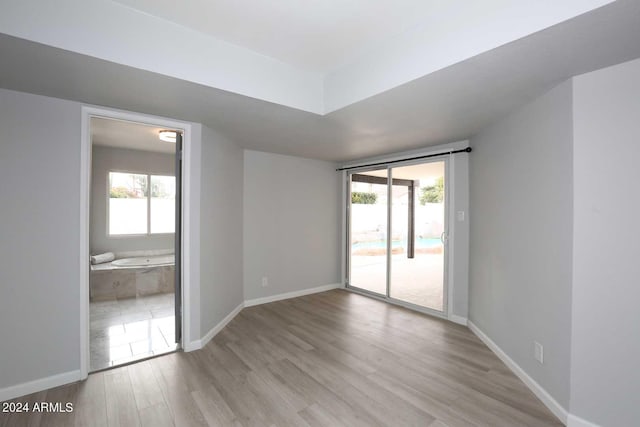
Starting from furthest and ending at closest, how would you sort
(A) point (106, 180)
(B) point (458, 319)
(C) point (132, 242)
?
(C) point (132, 242), (A) point (106, 180), (B) point (458, 319)

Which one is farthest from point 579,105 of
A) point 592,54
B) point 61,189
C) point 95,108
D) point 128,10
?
point 61,189

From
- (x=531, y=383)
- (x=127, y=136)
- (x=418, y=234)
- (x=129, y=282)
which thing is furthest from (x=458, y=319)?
(x=127, y=136)

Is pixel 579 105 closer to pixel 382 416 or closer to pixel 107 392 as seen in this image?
pixel 382 416

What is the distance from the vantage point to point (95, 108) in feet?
8.10

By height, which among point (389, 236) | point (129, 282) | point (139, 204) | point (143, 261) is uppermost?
point (139, 204)

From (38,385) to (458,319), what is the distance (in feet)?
14.0

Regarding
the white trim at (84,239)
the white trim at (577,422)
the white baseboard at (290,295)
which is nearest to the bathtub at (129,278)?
the white baseboard at (290,295)

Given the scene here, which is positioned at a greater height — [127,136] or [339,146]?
[127,136]

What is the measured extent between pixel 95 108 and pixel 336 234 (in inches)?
155

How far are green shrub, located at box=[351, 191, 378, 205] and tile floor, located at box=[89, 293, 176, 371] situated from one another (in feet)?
11.3

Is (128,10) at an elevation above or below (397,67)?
above

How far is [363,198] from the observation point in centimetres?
516

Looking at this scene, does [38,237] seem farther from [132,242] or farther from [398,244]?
[398,244]

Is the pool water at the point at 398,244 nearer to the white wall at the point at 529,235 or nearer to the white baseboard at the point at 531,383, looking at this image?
the white wall at the point at 529,235
